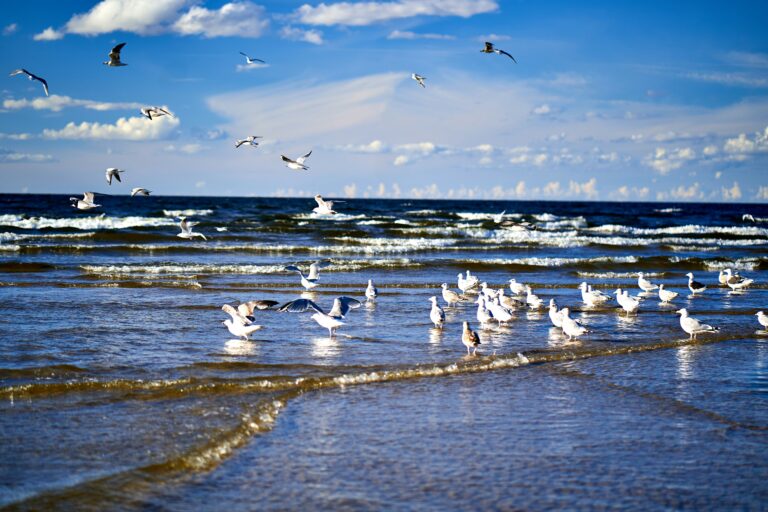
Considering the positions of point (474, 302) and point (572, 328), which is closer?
point (572, 328)

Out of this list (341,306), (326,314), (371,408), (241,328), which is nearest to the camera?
(371,408)

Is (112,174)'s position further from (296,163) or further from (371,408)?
(371,408)

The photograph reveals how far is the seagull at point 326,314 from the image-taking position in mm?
12023

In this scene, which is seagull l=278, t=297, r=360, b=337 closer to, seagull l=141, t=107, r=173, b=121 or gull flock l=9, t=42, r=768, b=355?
gull flock l=9, t=42, r=768, b=355

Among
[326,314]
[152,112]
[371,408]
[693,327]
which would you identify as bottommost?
[371,408]

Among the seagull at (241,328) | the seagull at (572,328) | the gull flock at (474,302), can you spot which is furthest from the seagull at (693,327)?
the seagull at (241,328)

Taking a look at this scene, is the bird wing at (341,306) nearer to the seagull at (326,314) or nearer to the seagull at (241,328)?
the seagull at (326,314)

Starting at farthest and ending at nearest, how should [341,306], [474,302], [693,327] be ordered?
[474,302] → [341,306] → [693,327]

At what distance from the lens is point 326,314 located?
1240 cm

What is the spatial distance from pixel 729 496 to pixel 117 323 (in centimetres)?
970

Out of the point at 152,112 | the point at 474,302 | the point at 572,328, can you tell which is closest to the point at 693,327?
the point at 572,328

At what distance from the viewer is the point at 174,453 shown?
21.0 ft

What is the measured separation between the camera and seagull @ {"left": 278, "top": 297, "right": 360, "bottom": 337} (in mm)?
12023

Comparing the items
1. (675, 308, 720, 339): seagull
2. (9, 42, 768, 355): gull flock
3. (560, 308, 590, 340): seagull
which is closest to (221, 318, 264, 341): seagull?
(9, 42, 768, 355): gull flock
